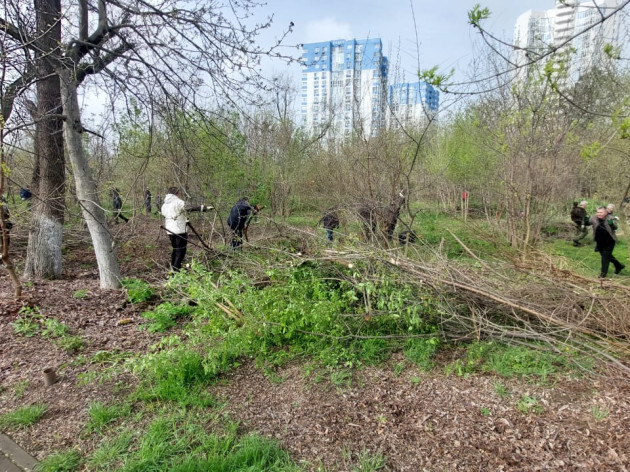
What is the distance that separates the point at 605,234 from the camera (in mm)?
7184

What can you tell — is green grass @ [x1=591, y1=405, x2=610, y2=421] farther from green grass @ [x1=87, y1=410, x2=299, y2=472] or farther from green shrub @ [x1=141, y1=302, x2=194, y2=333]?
green shrub @ [x1=141, y1=302, x2=194, y2=333]

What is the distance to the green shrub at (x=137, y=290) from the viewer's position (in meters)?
4.93

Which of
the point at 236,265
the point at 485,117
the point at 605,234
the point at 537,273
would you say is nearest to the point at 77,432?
the point at 236,265

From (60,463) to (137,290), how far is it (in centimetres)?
304

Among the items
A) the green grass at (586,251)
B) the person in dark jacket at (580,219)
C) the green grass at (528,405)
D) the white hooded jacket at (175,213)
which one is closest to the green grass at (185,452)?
the green grass at (528,405)

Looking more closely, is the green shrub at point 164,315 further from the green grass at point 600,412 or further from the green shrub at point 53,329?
the green grass at point 600,412

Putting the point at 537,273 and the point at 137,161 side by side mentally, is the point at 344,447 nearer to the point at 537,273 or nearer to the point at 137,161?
the point at 537,273

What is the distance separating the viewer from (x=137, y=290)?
5.05m

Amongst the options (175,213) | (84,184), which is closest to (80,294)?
(84,184)

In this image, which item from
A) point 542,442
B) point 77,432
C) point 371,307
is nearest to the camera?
point 542,442

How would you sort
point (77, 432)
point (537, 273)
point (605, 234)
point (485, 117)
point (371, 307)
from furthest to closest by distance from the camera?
point (485, 117) → point (605, 234) → point (537, 273) → point (371, 307) → point (77, 432)

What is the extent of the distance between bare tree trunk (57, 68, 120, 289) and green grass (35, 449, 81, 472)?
3227mm

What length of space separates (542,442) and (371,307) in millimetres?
1816

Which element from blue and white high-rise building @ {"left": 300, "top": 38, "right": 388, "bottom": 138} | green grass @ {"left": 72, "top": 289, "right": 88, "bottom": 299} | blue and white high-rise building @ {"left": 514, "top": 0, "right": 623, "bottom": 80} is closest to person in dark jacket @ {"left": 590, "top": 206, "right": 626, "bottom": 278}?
blue and white high-rise building @ {"left": 514, "top": 0, "right": 623, "bottom": 80}
